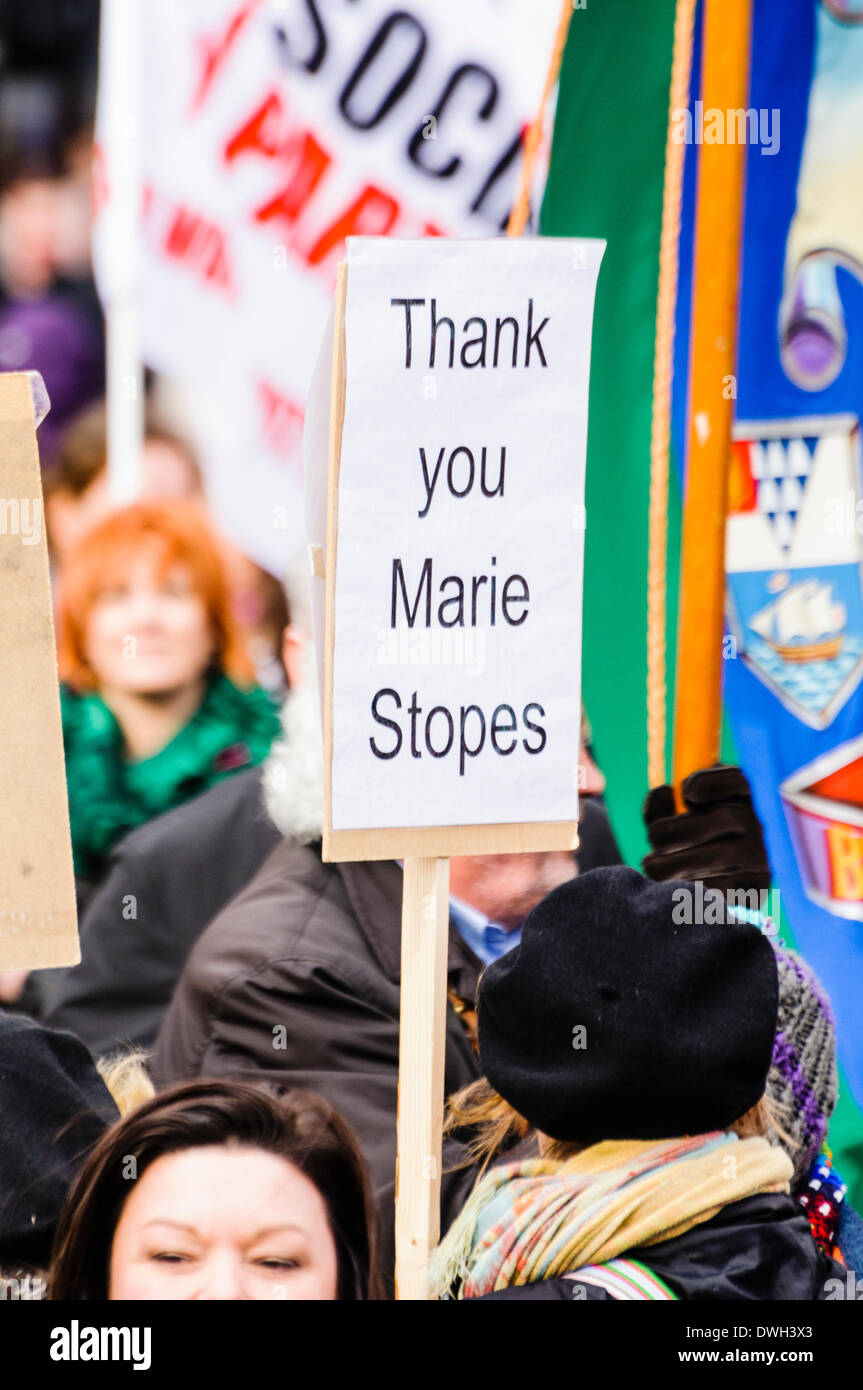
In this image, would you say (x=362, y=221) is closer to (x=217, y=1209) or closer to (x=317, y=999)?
(x=317, y=999)

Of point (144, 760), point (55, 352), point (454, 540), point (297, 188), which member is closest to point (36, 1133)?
point (454, 540)

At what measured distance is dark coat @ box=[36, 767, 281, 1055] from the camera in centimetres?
257

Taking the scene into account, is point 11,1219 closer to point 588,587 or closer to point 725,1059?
point 725,1059

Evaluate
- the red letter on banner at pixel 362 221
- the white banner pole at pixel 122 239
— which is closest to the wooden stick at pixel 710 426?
the red letter on banner at pixel 362 221

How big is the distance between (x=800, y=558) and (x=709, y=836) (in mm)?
738

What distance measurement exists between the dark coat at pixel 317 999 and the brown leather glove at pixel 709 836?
0.37 meters

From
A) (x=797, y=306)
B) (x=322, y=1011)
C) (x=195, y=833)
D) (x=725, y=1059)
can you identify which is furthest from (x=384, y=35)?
(x=725, y=1059)

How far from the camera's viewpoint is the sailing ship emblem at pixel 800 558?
2.80 meters

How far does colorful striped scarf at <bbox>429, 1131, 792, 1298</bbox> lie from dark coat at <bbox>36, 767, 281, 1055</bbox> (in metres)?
1.18

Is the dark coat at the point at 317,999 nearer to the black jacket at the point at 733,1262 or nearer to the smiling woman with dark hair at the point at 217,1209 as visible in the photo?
the smiling woman with dark hair at the point at 217,1209
